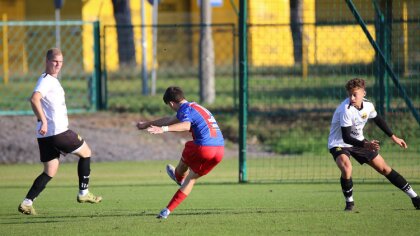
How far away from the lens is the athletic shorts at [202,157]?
1110 centimetres

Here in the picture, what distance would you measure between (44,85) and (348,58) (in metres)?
12.7

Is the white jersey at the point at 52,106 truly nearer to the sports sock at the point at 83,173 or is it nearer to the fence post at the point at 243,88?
the sports sock at the point at 83,173

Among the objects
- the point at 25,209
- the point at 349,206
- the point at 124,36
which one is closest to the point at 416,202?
the point at 349,206

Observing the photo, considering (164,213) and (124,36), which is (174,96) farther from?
(124,36)

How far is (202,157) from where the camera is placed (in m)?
11.1

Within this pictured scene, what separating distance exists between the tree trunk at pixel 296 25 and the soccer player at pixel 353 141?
7.48 meters

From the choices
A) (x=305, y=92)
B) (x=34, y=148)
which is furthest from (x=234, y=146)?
(x=34, y=148)

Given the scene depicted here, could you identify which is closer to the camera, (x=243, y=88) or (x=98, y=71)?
(x=243, y=88)

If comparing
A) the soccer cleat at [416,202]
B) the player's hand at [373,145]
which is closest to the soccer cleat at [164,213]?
the player's hand at [373,145]

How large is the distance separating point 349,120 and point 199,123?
6.22 feet

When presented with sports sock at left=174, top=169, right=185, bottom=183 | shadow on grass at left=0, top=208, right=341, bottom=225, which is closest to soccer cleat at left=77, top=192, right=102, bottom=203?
shadow on grass at left=0, top=208, right=341, bottom=225

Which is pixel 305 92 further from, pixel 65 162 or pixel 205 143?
pixel 205 143

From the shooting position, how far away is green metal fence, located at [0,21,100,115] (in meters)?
23.2

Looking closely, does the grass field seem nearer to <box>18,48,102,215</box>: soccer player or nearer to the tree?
<box>18,48,102,215</box>: soccer player
